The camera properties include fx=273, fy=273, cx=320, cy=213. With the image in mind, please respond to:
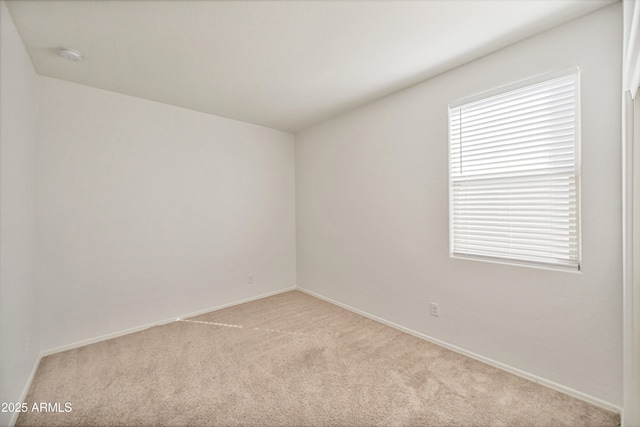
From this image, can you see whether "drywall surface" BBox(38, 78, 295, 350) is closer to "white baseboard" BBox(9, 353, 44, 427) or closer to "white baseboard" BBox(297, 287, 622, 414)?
"white baseboard" BBox(9, 353, 44, 427)

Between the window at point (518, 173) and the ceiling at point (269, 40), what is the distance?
46 centimetres

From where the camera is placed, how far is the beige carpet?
5.58 feet

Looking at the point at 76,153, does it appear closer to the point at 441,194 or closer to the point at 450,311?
the point at 441,194

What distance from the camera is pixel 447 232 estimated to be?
2.52 metres

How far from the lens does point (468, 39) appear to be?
6.63 ft

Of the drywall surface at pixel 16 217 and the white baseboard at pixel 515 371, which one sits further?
the white baseboard at pixel 515 371

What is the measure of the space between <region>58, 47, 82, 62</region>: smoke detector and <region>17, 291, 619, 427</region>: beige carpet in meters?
2.49

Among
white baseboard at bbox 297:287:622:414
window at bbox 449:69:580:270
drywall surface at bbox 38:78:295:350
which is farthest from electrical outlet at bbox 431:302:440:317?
drywall surface at bbox 38:78:295:350

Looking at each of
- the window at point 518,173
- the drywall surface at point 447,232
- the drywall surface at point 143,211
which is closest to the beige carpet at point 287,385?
the drywall surface at point 447,232

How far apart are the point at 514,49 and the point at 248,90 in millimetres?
2346

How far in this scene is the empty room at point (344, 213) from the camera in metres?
1.71

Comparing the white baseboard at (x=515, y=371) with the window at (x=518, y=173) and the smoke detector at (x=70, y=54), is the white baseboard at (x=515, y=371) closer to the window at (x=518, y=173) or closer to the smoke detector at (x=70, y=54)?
the window at (x=518, y=173)

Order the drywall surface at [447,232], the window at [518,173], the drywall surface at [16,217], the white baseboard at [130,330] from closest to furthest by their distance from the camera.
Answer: the drywall surface at [16,217] < the drywall surface at [447,232] < the window at [518,173] < the white baseboard at [130,330]

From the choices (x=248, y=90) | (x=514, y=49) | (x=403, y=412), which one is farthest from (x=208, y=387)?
(x=514, y=49)
